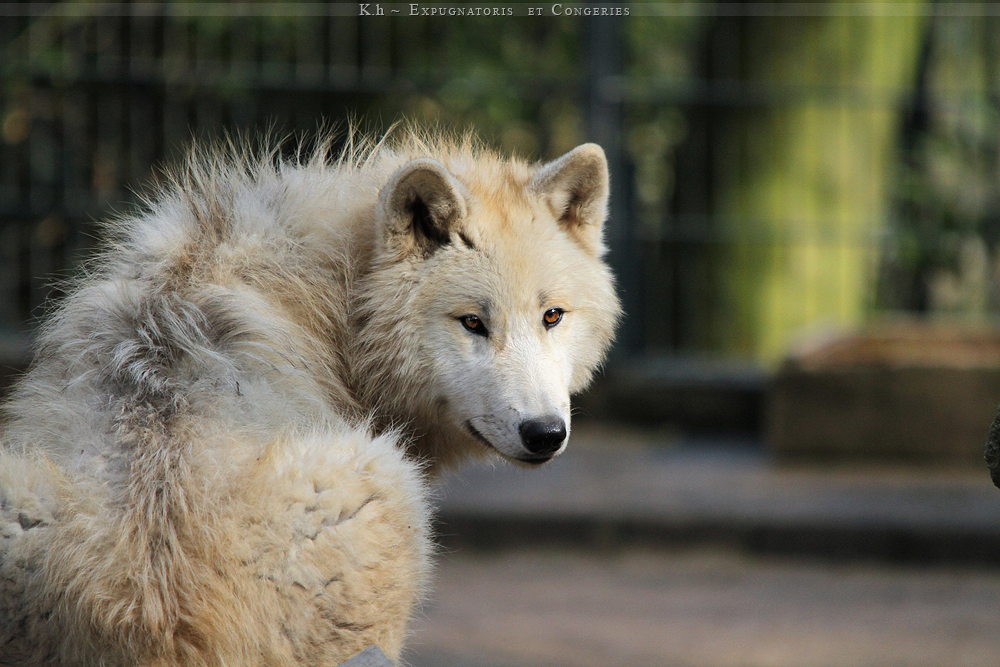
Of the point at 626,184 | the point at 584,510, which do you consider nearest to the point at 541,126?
the point at 626,184

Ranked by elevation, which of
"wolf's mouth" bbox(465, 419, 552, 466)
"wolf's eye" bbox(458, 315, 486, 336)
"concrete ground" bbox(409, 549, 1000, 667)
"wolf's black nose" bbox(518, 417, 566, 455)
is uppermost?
"wolf's eye" bbox(458, 315, 486, 336)

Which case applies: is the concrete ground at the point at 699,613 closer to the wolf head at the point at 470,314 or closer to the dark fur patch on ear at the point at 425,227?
the wolf head at the point at 470,314

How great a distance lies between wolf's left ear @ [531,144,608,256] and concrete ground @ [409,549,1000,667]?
2498 millimetres

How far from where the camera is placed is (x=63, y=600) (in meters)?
2.20

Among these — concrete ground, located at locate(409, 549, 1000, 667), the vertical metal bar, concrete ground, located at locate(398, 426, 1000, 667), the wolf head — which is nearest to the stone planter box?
concrete ground, located at locate(398, 426, 1000, 667)

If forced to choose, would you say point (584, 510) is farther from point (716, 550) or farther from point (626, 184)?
point (626, 184)

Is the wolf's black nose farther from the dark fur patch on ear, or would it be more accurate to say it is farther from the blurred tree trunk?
the blurred tree trunk

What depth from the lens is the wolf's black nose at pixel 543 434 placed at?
9.54 feet

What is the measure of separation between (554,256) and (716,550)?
161 inches

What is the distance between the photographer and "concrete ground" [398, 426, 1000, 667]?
17.4 feet

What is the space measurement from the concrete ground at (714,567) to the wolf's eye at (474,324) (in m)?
2.33

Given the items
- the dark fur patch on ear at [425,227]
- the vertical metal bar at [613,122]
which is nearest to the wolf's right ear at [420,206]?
the dark fur patch on ear at [425,227]

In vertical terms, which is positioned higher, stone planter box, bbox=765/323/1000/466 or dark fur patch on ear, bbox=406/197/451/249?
dark fur patch on ear, bbox=406/197/451/249

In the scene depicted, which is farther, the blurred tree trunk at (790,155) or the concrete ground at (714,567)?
the blurred tree trunk at (790,155)
